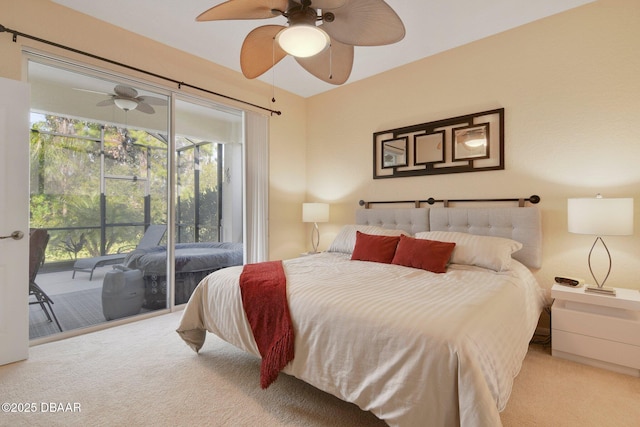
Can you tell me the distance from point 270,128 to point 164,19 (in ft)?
5.65

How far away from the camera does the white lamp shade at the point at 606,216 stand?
2.09 metres

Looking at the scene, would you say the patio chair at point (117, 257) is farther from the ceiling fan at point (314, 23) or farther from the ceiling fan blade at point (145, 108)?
the ceiling fan at point (314, 23)

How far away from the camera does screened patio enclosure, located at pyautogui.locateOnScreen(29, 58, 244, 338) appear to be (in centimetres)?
261

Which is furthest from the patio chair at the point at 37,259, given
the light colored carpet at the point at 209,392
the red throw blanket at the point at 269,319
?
the red throw blanket at the point at 269,319

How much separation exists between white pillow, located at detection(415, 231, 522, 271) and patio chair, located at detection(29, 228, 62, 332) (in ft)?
11.3

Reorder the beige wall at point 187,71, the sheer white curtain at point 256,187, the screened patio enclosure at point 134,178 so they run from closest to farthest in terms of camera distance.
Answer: the beige wall at point 187,71 → the screened patio enclosure at point 134,178 → the sheer white curtain at point 256,187

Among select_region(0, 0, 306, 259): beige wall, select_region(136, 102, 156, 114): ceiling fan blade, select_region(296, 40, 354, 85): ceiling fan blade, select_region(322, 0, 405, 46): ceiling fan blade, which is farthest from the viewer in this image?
select_region(136, 102, 156, 114): ceiling fan blade

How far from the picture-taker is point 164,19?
2.79 metres

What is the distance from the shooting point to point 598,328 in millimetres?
2172

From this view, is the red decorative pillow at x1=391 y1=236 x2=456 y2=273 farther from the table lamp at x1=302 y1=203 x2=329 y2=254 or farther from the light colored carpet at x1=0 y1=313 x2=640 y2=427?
the table lamp at x1=302 y1=203 x2=329 y2=254

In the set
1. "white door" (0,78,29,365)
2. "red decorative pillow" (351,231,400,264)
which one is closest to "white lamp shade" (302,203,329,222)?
"red decorative pillow" (351,231,400,264)

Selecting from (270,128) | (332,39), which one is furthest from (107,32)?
(332,39)

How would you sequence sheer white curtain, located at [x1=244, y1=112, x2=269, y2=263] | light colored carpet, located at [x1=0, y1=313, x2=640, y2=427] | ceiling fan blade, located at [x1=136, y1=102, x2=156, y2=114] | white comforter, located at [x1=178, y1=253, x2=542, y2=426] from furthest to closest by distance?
1. sheer white curtain, located at [x1=244, y1=112, x2=269, y2=263]
2. ceiling fan blade, located at [x1=136, y1=102, x2=156, y2=114]
3. light colored carpet, located at [x1=0, y1=313, x2=640, y2=427]
4. white comforter, located at [x1=178, y1=253, x2=542, y2=426]

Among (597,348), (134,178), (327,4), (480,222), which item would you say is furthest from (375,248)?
(134,178)
